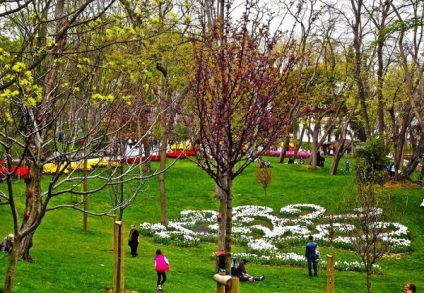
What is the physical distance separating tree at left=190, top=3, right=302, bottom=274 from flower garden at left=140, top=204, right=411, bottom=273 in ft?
30.3

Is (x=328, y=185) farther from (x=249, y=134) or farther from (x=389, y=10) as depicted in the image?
(x=249, y=134)

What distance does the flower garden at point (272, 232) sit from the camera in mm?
21828

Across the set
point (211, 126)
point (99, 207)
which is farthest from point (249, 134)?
point (99, 207)

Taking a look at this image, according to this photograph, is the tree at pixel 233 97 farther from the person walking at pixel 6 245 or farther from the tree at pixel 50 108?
the person walking at pixel 6 245

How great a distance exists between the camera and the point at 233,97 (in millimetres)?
11219

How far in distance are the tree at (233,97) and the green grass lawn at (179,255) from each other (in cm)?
480

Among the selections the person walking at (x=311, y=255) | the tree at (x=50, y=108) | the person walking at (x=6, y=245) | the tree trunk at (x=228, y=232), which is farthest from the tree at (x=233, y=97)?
the person walking at (x=6, y=245)

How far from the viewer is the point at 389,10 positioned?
112 ft

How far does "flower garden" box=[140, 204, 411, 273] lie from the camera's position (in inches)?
859

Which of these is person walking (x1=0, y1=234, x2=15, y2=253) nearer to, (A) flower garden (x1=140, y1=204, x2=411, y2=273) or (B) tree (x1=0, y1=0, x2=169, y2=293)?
(B) tree (x1=0, y1=0, x2=169, y2=293)

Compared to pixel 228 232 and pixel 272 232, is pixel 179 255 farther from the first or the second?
pixel 228 232

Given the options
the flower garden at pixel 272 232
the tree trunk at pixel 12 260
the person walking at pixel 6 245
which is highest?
the tree trunk at pixel 12 260

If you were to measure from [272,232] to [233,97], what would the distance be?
16161 millimetres

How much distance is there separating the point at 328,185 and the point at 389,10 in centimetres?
1148
